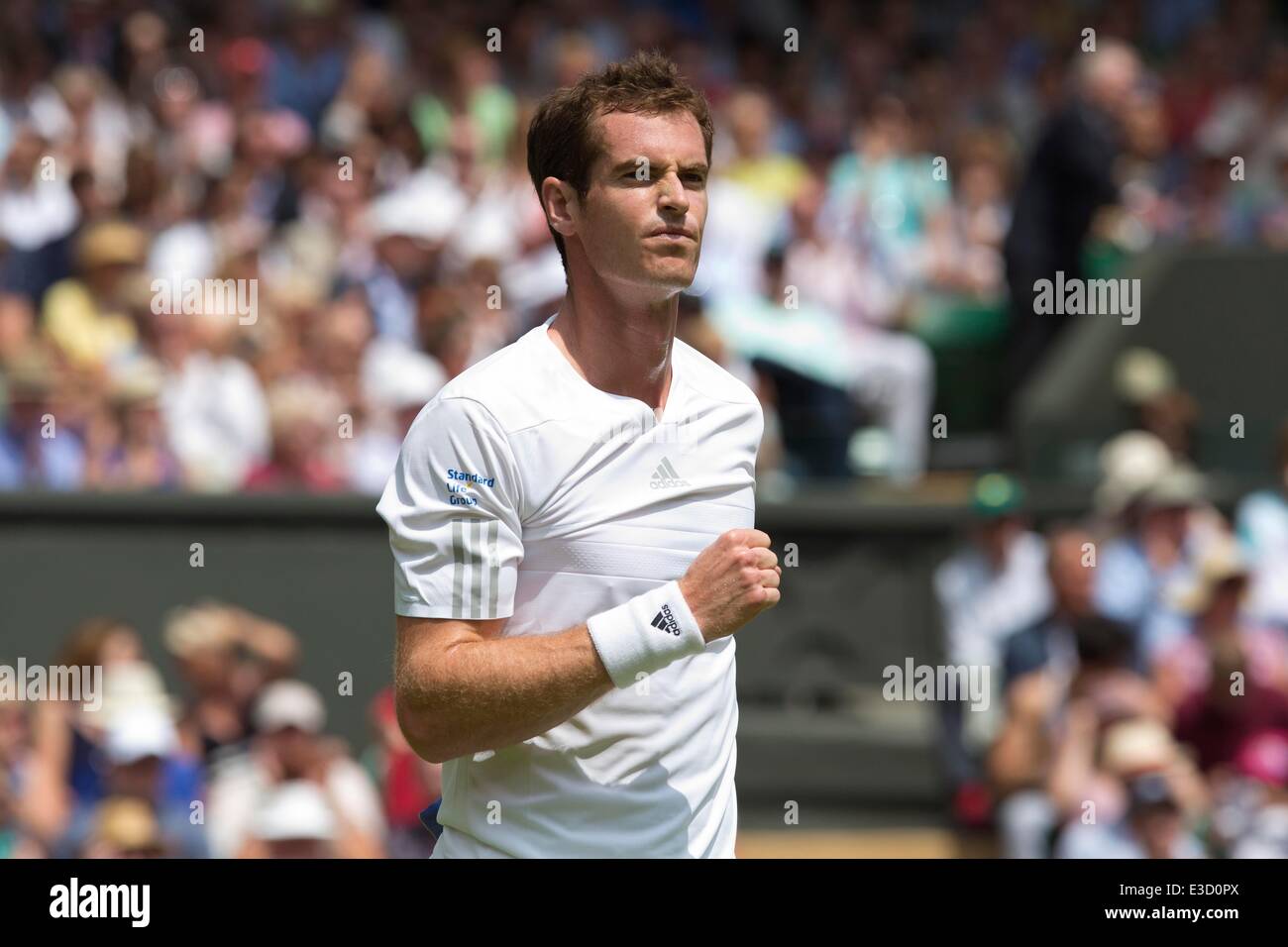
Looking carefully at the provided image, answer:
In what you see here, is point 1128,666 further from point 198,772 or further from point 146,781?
point 146,781

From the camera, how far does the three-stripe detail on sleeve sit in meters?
3.24

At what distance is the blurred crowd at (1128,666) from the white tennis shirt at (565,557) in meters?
4.36

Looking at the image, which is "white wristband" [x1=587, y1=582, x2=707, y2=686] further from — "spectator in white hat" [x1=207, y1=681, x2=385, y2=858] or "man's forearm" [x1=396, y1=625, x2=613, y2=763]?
"spectator in white hat" [x1=207, y1=681, x2=385, y2=858]

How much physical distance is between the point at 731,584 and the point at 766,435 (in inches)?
240

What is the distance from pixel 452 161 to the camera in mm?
10898

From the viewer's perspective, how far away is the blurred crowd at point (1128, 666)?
782 centimetres

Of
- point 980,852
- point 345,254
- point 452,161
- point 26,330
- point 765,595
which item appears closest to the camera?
point 765,595

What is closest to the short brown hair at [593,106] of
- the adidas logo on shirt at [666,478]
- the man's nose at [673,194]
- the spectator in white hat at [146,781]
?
the man's nose at [673,194]

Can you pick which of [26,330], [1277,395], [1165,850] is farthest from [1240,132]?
[26,330]

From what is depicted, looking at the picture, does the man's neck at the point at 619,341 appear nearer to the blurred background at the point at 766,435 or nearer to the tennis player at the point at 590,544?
the tennis player at the point at 590,544

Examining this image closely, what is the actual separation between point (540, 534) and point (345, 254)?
703 cm
